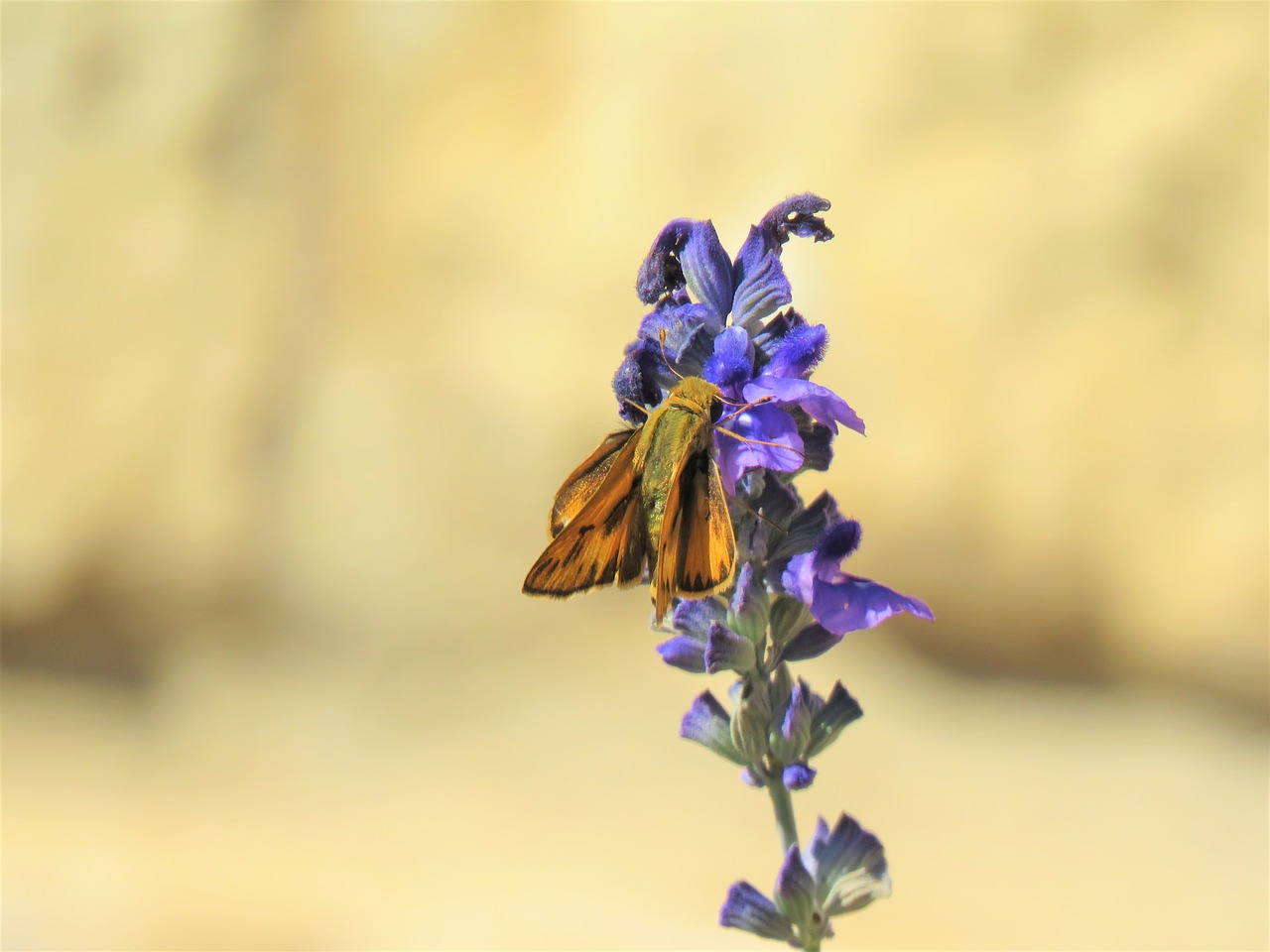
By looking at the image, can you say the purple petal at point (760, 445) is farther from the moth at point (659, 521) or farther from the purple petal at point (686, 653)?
the purple petal at point (686, 653)

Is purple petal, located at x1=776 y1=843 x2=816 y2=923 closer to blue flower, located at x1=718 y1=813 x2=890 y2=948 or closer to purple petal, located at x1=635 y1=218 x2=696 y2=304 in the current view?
blue flower, located at x1=718 y1=813 x2=890 y2=948

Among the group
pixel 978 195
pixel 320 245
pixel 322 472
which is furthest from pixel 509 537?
pixel 978 195

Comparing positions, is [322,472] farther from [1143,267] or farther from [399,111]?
[1143,267]

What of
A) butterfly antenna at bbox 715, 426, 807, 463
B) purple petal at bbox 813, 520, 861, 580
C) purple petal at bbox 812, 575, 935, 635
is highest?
butterfly antenna at bbox 715, 426, 807, 463

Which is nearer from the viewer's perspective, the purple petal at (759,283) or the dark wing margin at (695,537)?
the dark wing margin at (695,537)

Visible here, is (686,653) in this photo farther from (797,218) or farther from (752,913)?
(797,218)

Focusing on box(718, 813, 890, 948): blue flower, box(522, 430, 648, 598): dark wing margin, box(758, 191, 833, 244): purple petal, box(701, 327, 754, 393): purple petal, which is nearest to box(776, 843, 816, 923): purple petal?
box(718, 813, 890, 948): blue flower

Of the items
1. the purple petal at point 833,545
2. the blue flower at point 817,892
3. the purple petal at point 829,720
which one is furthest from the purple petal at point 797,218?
the blue flower at point 817,892
